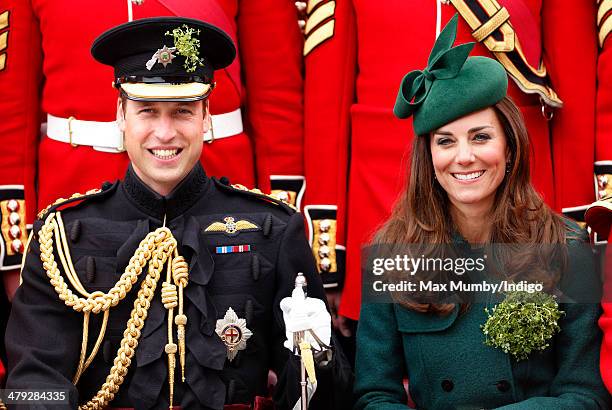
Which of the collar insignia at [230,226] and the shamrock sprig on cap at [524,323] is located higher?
the collar insignia at [230,226]

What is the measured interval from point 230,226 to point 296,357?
0.46m

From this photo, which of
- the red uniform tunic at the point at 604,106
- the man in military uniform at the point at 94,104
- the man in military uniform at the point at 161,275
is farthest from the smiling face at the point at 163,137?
the red uniform tunic at the point at 604,106

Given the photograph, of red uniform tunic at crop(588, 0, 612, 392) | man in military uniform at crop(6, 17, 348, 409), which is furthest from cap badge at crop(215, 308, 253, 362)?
red uniform tunic at crop(588, 0, 612, 392)

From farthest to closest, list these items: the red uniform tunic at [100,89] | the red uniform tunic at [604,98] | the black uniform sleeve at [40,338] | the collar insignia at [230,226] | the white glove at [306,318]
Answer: the red uniform tunic at [100,89], the red uniform tunic at [604,98], the collar insignia at [230,226], the black uniform sleeve at [40,338], the white glove at [306,318]

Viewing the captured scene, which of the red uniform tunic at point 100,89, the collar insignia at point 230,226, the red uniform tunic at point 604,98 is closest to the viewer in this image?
the collar insignia at point 230,226

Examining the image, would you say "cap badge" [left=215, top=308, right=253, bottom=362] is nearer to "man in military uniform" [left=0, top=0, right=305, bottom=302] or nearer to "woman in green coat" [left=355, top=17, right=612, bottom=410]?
"woman in green coat" [left=355, top=17, right=612, bottom=410]

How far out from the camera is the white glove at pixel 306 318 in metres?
2.68

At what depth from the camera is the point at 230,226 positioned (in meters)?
3.07

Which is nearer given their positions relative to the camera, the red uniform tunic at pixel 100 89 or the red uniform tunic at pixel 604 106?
the red uniform tunic at pixel 604 106

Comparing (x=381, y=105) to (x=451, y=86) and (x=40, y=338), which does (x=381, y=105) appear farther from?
(x=40, y=338)

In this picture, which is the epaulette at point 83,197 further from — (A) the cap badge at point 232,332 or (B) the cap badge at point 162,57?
(A) the cap badge at point 232,332

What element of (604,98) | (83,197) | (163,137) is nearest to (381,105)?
(604,98)

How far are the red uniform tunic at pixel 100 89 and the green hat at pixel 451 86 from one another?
874 millimetres

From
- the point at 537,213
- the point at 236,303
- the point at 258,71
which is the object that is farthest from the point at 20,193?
the point at 537,213
